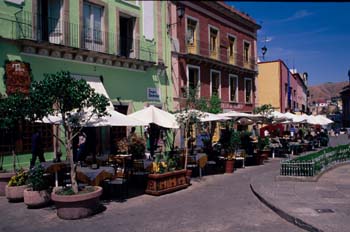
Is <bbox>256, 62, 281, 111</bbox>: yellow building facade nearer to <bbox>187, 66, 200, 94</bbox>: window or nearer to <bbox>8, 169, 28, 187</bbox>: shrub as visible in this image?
<bbox>187, 66, 200, 94</bbox>: window

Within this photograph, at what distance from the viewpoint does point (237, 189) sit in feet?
33.1

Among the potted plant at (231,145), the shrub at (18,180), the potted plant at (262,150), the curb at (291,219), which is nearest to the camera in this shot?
the curb at (291,219)

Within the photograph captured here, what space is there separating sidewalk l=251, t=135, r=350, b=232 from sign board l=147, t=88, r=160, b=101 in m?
8.99

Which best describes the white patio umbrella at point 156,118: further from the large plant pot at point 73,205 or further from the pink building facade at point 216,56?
the pink building facade at point 216,56

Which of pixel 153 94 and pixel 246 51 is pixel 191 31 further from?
pixel 246 51

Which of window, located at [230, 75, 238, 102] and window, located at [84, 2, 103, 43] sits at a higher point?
window, located at [84, 2, 103, 43]

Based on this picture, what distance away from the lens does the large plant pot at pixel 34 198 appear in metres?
7.87

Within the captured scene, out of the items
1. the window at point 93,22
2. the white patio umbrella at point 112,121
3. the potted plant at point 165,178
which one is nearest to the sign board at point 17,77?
the window at point 93,22

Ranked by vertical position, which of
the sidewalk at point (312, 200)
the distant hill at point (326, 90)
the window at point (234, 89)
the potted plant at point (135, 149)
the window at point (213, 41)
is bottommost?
the sidewalk at point (312, 200)

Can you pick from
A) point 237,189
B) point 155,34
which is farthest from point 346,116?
point 237,189

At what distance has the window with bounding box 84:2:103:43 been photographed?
15.6 metres

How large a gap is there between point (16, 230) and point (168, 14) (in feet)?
52.8

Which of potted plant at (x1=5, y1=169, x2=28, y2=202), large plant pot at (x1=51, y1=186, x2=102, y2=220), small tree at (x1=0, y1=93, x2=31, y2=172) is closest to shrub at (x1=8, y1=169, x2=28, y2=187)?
potted plant at (x1=5, y1=169, x2=28, y2=202)

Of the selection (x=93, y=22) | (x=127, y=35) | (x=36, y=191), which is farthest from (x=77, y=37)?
(x=36, y=191)
